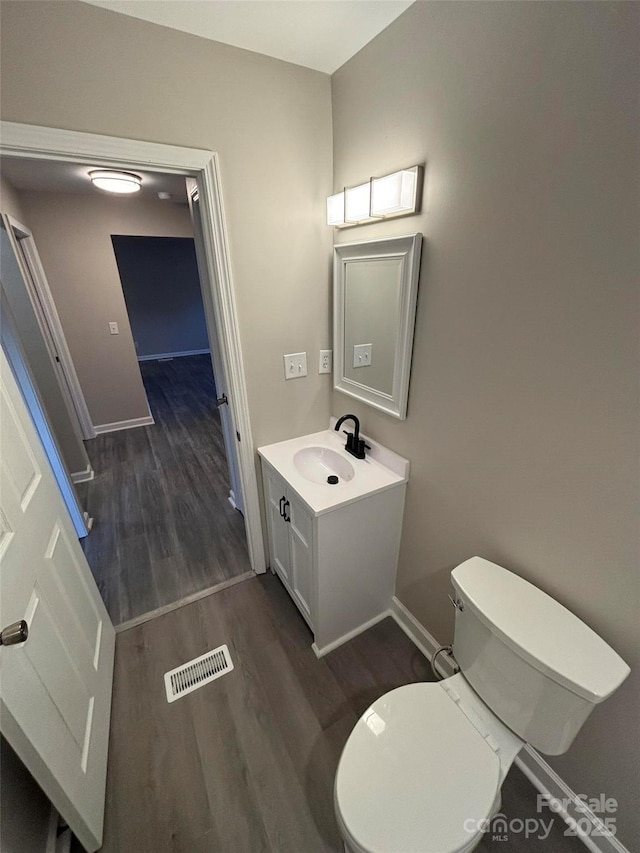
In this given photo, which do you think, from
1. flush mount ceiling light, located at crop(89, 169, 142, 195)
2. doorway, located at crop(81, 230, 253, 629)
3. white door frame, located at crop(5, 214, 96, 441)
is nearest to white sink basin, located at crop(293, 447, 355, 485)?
doorway, located at crop(81, 230, 253, 629)

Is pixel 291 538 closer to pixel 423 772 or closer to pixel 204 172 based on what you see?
pixel 423 772

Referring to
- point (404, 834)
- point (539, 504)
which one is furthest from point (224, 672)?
point (539, 504)

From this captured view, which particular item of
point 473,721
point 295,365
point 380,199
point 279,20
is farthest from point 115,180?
point 473,721

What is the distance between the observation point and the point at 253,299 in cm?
152

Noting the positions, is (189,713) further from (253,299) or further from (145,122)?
(145,122)

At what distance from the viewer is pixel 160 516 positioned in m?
2.56

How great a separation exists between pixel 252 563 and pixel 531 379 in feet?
5.75

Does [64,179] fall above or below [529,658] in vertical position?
above

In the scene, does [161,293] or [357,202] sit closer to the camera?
[357,202]

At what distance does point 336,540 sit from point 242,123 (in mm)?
1638

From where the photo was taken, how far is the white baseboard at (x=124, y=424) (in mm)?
3877

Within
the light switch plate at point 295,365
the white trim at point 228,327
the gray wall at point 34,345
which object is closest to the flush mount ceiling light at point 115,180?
the gray wall at point 34,345

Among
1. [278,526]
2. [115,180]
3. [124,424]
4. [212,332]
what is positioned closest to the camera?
[278,526]

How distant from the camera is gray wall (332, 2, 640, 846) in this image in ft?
2.45
